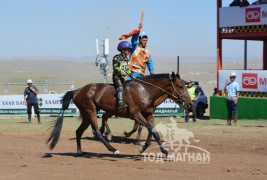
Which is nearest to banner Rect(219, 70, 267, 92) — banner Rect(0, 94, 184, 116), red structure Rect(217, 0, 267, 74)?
red structure Rect(217, 0, 267, 74)

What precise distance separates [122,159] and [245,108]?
1209 cm

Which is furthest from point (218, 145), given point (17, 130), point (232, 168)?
point (17, 130)

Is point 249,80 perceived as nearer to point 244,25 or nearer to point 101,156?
point 244,25

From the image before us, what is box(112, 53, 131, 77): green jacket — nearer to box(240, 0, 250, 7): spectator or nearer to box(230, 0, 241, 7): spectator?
box(240, 0, 250, 7): spectator

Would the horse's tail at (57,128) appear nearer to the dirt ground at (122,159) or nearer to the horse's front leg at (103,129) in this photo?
the dirt ground at (122,159)

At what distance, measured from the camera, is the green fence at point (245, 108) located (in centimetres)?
2355

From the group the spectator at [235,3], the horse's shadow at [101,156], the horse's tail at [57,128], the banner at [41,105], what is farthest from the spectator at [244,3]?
the horse's shadow at [101,156]

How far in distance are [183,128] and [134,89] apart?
7463mm

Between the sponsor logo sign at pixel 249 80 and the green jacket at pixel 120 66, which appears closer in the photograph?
the green jacket at pixel 120 66

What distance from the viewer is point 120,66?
1348cm

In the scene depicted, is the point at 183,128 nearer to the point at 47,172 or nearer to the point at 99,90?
the point at 99,90

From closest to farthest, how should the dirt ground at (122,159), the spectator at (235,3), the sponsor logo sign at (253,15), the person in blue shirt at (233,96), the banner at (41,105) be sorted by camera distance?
the dirt ground at (122,159) → the person in blue shirt at (233,96) → the sponsor logo sign at (253,15) → the spectator at (235,3) → the banner at (41,105)

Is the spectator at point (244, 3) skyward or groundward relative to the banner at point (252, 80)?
skyward

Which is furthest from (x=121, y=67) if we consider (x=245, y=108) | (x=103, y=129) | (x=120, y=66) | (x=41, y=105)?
(x=41, y=105)
